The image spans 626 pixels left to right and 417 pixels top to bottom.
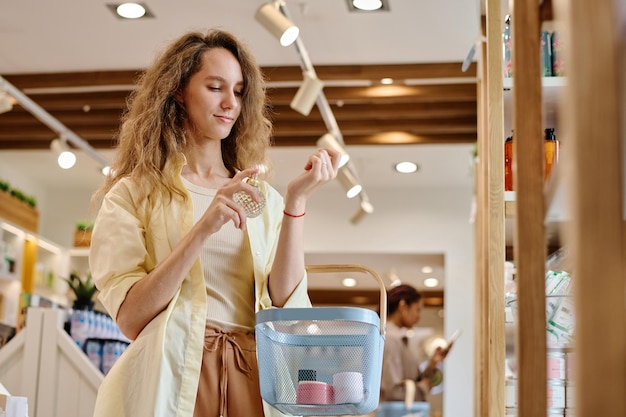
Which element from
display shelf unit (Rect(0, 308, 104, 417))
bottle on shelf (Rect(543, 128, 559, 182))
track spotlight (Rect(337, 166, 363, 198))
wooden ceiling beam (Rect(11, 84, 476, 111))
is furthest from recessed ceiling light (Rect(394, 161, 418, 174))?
bottle on shelf (Rect(543, 128, 559, 182))

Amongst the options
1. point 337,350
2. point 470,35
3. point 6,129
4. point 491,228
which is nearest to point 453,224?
point 470,35

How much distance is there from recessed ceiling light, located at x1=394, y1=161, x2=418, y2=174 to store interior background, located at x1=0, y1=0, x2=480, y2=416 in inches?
3.0

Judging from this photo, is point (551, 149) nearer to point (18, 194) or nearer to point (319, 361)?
point (319, 361)

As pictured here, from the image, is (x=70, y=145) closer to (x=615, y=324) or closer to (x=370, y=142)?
(x=370, y=142)

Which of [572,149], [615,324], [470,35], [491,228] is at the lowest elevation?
[615,324]

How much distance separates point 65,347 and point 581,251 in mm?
3715

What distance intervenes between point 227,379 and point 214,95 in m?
0.62

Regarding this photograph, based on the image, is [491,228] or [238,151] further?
[491,228]

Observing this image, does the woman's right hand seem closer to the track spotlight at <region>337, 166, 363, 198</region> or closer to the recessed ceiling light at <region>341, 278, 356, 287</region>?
the track spotlight at <region>337, 166, 363, 198</region>

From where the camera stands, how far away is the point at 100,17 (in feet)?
18.6

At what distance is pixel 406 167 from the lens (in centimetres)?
825

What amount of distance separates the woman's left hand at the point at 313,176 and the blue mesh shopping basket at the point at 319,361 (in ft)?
0.83

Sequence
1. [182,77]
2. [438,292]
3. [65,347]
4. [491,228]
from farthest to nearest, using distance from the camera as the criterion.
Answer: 1. [438,292]
2. [65,347]
3. [491,228]
4. [182,77]

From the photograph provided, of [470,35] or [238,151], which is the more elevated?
[470,35]
